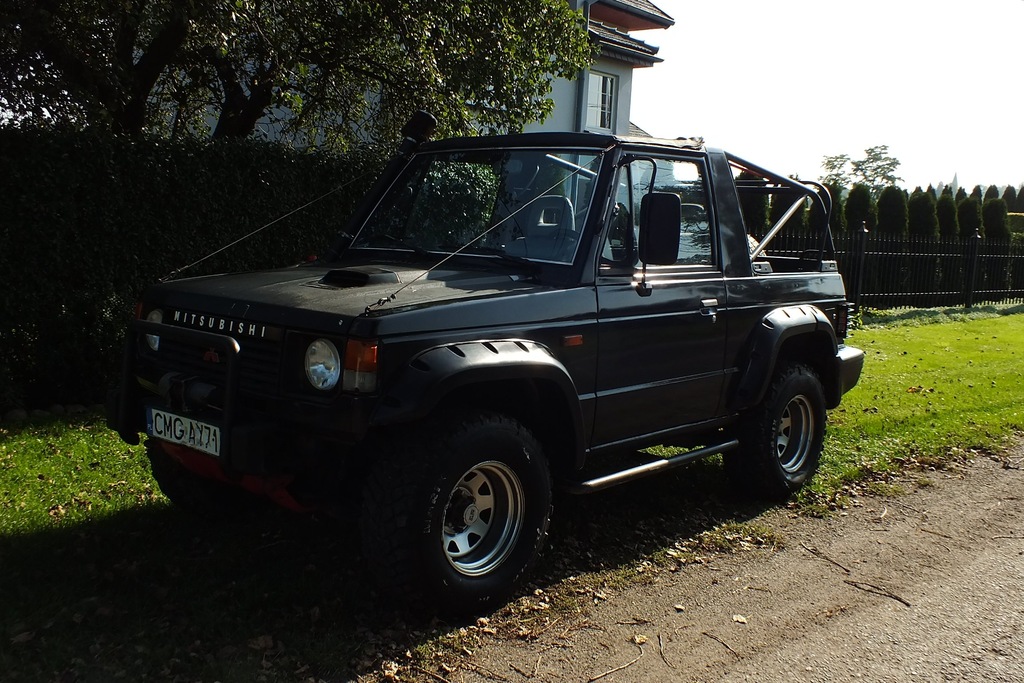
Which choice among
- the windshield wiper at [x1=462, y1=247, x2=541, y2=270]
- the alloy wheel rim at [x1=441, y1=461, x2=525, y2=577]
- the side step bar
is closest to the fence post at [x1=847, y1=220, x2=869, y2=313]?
the side step bar

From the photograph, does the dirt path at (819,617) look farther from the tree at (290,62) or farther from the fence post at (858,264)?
the fence post at (858,264)

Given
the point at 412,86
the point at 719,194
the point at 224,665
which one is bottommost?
the point at 224,665

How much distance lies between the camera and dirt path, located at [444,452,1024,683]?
12.1ft

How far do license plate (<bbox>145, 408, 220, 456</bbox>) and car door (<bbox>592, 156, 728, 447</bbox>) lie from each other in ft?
5.94

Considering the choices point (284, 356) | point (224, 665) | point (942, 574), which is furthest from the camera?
point (942, 574)

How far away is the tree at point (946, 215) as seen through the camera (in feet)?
77.2

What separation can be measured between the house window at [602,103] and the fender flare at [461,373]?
1982 cm

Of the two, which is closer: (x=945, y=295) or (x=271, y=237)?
(x=271, y=237)

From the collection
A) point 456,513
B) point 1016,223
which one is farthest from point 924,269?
point 1016,223

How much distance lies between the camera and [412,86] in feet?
33.3

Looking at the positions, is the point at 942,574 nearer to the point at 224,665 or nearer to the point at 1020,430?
the point at 224,665

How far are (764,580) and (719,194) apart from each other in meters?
2.21

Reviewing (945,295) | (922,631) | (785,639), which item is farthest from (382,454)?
(945,295)

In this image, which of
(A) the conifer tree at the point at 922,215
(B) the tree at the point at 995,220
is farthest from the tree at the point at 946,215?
(B) the tree at the point at 995,220
